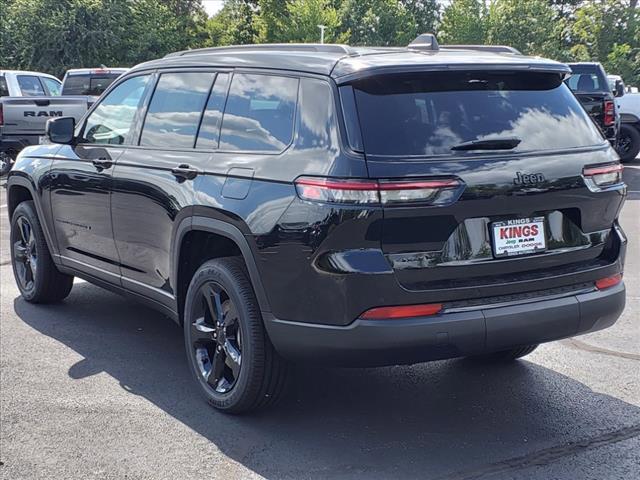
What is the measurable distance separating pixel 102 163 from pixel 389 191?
7.95ft

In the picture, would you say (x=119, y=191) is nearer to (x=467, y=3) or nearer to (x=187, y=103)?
(x=187, y=103)

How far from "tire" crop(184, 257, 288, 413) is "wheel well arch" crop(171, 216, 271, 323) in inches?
4.6

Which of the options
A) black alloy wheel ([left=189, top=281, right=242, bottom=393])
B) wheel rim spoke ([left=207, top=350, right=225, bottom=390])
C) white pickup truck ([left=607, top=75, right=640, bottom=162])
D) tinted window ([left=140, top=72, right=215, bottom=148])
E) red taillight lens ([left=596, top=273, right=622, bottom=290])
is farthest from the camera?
white pickup truck ([left=607, top=75, right=640, bottom=162])

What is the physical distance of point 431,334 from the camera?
3.62 meters

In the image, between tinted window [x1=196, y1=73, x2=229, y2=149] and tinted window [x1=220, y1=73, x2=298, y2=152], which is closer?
tinted window [x1=220, y1=73, x2=298, y2=152]

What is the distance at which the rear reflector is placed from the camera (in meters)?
3.60

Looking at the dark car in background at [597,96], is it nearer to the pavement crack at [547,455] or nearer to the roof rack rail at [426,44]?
the roof rack rail at [426,44]

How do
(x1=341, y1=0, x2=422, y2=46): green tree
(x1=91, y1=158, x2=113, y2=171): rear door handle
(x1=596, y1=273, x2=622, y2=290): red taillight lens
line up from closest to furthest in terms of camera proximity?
(x1=596, y1=273, x2=622, y2=290): red taillight lens < (x1=91, y1=158, x2=113, y2=171): rear door handle < (x1=341, y1=0, x2=422, y2=46): green tree

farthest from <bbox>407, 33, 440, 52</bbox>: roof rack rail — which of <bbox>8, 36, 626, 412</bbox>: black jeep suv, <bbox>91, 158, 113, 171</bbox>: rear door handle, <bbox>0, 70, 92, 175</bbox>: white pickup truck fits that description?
<bbox>0, 70, 92, 175</bbox>: white pickup truck

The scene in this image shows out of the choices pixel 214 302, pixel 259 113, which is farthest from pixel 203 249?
pixel 259 113

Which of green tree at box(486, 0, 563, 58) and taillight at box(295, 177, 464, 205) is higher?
taillight at box(295, 177, 464, 205)

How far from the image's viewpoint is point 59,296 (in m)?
6.59

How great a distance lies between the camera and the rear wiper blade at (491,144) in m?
3.76

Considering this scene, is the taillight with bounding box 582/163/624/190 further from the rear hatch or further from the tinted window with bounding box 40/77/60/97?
the tinted window with bounding box 40/77/60/97
